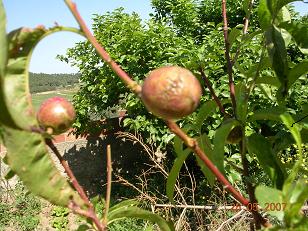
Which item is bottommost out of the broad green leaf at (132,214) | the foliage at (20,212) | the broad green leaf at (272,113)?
the foliage at (20,212)

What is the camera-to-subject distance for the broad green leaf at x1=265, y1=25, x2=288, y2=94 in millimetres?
802

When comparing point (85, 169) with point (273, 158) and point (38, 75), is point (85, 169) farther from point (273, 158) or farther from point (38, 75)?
point (38, 75)

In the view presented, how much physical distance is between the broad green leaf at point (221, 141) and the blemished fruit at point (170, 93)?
0.88ft

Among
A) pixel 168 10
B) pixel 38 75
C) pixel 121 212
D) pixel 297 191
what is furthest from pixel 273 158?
pixel 38 75

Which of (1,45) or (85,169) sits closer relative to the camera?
(1,45)

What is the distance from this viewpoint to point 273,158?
2.64ft

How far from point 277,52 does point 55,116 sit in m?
0.48

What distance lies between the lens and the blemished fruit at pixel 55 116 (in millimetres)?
575

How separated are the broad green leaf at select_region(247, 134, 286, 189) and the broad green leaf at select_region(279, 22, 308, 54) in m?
0.25

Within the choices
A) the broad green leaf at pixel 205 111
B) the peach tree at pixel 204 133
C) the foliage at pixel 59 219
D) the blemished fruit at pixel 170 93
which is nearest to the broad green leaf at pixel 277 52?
the peach tree at pixel 204 133

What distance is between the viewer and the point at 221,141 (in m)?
0.78

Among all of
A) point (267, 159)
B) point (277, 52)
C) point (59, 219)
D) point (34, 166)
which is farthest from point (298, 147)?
point (59, 219)

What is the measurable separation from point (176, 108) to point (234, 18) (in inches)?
283

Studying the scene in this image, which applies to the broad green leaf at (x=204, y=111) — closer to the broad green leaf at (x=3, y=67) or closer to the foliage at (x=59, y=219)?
the broad green leaf at (x=3, y=67)
